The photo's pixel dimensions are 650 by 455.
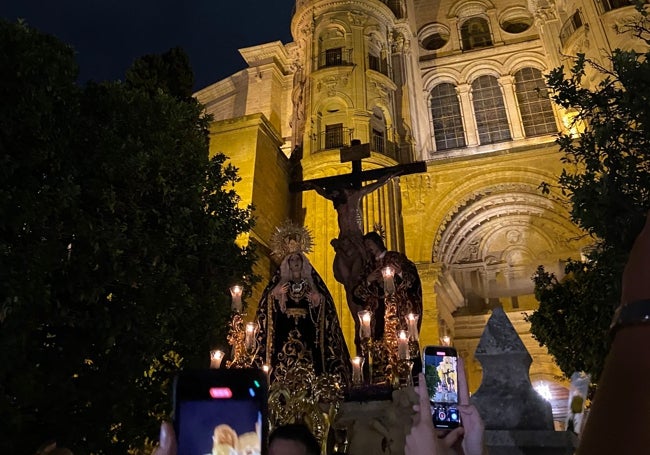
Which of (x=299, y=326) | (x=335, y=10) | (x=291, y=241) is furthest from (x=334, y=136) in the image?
(x=299, y=326)

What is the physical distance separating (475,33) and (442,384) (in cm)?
2421

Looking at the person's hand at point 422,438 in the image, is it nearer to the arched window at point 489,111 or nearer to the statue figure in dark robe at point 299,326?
the statue figure in dark robe at point 299,326

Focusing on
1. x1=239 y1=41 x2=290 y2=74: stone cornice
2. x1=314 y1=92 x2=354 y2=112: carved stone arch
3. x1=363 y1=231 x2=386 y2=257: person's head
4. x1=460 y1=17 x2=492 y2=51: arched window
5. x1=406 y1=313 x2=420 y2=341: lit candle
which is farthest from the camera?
x1=239 y1=41 x2=290 y2=74: stone cornice

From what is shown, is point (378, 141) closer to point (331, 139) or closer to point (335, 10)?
point (331, 139)

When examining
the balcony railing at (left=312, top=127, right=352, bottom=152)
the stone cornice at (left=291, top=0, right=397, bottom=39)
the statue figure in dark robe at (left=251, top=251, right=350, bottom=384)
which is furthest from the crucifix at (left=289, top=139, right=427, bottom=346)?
the stone cornice at (left=291, top=0, right=397, bottom=39)

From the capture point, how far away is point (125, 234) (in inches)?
231

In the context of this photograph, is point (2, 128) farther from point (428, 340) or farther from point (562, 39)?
point (562, 39)

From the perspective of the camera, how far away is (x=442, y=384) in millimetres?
2930

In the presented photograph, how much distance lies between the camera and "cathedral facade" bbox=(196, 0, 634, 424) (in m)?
16.5

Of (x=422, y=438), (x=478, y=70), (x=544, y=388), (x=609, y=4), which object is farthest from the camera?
(x=478, y=70)

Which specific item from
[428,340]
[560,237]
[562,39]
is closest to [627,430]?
[428,340]

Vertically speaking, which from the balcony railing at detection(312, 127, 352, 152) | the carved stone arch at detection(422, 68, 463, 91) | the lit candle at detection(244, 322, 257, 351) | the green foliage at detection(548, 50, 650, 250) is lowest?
the lit candle at detection(244, 322, 257, 351)

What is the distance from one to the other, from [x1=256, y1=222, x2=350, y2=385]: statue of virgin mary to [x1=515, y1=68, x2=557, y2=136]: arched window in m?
16.4

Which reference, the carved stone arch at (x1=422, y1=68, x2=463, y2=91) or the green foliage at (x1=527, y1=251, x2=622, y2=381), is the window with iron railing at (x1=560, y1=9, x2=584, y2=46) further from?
the green foliage at (x1=527, y1=251, x2=622, y2=381)
